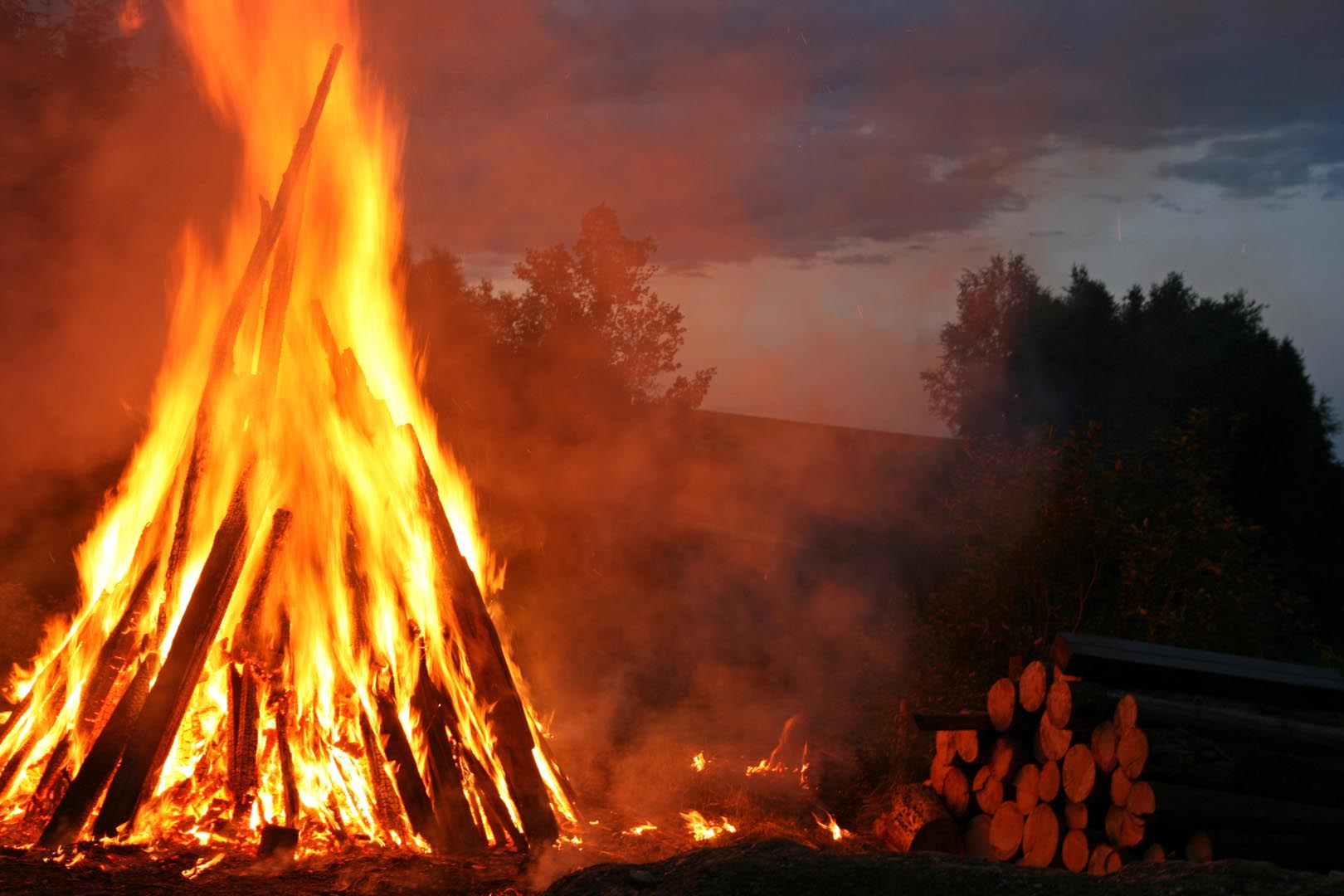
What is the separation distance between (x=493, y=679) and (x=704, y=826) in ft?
5.23

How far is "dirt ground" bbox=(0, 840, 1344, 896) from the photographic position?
416 centimetres

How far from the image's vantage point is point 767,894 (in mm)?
4207

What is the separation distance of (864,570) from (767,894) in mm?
8755

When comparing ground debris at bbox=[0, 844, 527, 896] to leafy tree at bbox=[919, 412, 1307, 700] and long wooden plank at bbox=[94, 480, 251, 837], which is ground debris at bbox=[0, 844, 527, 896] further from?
leafy tree at bbox=[919, 412, 1307, 700]

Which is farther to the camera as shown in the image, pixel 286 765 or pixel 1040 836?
pixel 1040 836

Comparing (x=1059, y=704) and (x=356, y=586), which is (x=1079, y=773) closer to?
(x=1059, y=704)

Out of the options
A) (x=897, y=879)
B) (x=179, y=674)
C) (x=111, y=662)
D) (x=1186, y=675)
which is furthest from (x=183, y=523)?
(x=1186, y=675)

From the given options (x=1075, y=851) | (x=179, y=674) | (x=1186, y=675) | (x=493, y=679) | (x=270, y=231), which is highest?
(x=270, y=231)

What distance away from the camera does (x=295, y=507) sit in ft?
19.8

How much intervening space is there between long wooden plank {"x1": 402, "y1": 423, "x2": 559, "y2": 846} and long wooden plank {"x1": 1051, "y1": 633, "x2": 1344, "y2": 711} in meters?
2.97

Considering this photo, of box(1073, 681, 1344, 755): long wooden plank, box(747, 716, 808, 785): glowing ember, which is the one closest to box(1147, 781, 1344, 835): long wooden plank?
box(1073, 681, 1344, 755): long wooden plank

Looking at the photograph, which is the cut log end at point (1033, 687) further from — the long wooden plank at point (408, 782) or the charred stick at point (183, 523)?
the charred stick at point (183, 523)

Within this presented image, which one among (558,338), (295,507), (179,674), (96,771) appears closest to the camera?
(96,771)

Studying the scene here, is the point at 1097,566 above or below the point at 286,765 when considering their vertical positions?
above
